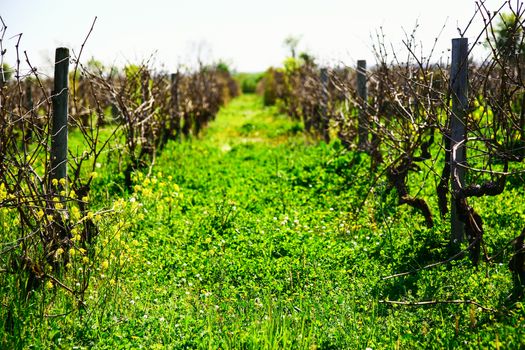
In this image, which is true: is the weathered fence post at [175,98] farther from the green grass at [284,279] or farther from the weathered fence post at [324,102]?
the green grass at [284,279]

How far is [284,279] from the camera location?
17.3 feet

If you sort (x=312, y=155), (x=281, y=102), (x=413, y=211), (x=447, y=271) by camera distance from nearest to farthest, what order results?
(x=447, y=271) → (x=413, y=211) → (x=312, y=155) → (x=281, y=102)

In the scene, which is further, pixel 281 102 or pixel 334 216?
pixel 281 102

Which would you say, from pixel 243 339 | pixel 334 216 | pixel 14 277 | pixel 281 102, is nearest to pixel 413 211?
pixel 334 216

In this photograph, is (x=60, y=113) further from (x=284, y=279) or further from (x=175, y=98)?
(x=175, y=98)

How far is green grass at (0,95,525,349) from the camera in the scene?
3.99 metres

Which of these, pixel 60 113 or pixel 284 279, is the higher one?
pixel 60 113

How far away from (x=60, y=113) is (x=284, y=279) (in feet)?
8.52

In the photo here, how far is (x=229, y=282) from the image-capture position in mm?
5312

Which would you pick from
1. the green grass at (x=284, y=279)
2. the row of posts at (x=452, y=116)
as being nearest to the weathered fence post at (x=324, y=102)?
the green grass at (x=284, y=279)

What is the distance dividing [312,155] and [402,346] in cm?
734

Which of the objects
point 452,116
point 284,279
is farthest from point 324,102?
point 284,279

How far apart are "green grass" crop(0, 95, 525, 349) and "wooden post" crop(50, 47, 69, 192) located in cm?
76

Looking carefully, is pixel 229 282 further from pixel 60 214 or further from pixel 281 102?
pixel 281 102
